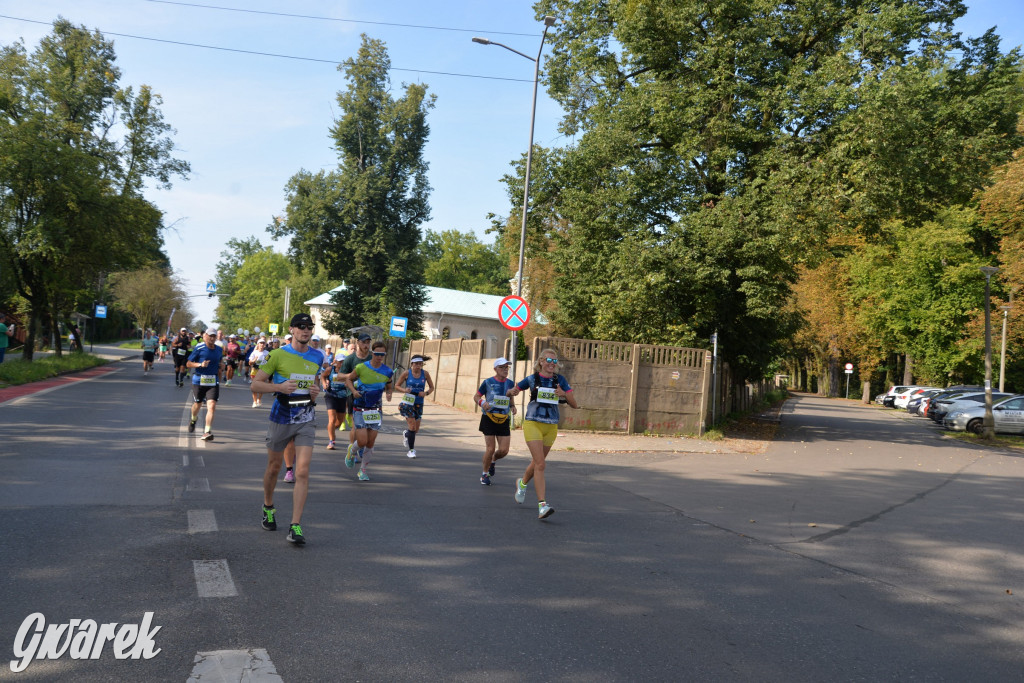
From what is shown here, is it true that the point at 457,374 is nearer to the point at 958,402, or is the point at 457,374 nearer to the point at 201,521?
the point at 958,402

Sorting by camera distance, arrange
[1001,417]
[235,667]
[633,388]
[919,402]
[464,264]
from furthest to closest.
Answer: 1. [464,264]
2. [919,402]
3. [1001,417]
4. [633,388]
5. [235,667]

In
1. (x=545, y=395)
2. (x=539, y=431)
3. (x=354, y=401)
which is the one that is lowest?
(x=539, y=431)

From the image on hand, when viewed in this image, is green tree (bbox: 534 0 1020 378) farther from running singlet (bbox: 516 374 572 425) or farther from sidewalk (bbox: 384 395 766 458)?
running singlet (bbox: 516 374 572 425)

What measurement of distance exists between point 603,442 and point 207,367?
8638mm

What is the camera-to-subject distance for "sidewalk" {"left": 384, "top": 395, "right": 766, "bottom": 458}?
668 inches

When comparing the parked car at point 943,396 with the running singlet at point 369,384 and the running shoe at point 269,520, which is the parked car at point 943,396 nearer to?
the running singlet at point 369,384

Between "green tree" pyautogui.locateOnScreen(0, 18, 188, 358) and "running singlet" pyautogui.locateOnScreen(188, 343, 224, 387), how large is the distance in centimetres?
1819

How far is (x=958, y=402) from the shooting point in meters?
32.2

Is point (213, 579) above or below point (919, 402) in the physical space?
below

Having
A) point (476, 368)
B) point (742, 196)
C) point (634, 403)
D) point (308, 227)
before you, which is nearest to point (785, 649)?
point (634, 403)

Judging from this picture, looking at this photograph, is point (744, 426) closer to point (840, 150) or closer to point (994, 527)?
point (840, 150)

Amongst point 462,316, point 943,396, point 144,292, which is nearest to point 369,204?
point 462,316

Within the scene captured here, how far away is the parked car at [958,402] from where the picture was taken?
31.5 metres

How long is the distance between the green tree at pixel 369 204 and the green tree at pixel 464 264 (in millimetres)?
42027
